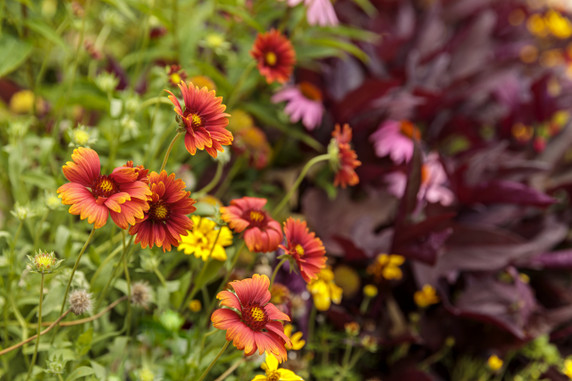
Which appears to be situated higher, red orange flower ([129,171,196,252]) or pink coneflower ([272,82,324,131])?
red orange flower ([129,171,196,252])

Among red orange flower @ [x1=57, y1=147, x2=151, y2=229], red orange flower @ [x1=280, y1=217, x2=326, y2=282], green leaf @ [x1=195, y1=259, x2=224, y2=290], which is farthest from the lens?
green leaf @ [x1=195, y1=259, x2=224, y2=290]

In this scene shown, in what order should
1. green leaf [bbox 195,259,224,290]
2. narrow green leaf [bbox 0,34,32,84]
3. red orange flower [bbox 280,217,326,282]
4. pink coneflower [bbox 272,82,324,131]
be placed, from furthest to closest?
1. pink coneflower [bbox 272,82,324,131]
2. narrow green leaf [bbox 0,34,32,84]
3. green leaf [bbox 195,259,224,290]
4. red orange flower [bbox 280,217,326,282]

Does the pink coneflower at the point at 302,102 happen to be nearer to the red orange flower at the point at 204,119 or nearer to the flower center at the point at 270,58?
the flower center at the point at 270,58

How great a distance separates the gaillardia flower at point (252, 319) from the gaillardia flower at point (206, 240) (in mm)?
109

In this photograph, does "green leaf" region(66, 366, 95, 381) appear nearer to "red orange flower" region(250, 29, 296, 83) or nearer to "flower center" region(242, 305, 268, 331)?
A: "flower center" region(242, 305, 268, 331)

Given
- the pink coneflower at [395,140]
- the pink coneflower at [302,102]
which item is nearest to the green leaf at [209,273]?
the pink coneflower at [302,102]

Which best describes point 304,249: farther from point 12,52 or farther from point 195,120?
point 12,52

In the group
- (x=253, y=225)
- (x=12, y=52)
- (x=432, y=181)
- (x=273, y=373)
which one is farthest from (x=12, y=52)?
(x=432, y=181)

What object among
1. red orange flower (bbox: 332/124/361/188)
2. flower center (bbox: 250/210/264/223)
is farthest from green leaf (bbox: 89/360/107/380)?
red orange flower (bbox: 332/124/361/188)

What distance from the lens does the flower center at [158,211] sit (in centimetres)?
46

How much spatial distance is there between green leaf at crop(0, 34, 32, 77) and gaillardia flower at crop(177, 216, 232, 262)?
392mm

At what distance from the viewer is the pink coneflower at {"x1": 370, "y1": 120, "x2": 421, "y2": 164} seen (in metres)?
1.04

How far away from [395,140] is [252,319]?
68 cm

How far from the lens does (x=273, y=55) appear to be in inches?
29.8
